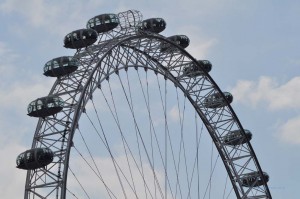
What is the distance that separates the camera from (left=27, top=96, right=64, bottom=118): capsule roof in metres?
37.3

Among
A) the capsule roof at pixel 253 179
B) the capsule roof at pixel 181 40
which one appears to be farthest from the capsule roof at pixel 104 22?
the capsule roof at pixel 253 179

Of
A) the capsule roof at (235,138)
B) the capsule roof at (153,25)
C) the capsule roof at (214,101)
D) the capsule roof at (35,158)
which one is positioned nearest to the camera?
the capsule roof at (35,158)

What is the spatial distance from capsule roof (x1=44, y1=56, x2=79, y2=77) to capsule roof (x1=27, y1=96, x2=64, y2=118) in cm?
251

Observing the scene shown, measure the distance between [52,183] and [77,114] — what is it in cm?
348

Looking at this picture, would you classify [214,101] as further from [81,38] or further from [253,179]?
[81,38]

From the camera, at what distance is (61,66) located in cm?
3959

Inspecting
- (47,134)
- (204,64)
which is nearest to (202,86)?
(204,64)

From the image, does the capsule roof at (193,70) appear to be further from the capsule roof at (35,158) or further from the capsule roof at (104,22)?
the capsule roof at (35,158)

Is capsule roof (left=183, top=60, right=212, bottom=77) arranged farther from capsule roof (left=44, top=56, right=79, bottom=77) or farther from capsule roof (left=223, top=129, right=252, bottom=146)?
capsule roof (left=44, top=56, right=79, bottom=77)

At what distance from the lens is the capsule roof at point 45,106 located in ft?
122

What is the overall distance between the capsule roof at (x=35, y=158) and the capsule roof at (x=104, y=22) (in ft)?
37.9

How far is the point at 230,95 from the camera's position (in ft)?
198

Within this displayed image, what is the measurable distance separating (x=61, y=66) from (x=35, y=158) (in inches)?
241

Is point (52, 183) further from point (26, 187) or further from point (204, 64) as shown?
point (204, 64)
